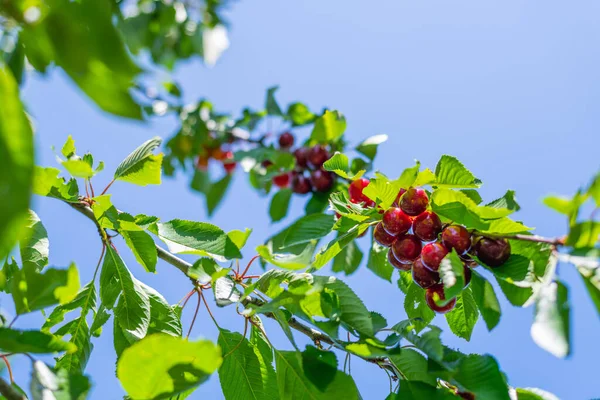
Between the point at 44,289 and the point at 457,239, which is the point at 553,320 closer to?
the point at 457,239

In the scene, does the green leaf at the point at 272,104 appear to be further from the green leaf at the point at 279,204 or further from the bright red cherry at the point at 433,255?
the bright red cherry at the point at 433,255

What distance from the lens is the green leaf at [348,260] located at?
8.43ft

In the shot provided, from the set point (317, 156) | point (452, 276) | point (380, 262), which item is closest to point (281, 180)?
point (317, 156)

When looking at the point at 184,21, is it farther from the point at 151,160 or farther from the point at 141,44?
the point at 151,160

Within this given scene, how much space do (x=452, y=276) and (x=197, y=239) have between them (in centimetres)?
69

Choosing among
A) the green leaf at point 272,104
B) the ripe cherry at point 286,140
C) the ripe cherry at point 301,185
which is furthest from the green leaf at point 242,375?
the green leaf at point 272,104

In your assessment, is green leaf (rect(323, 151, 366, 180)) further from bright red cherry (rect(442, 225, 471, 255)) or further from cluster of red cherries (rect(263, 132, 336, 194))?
cluster of red cherries (rect(263, 132, 336, 194))

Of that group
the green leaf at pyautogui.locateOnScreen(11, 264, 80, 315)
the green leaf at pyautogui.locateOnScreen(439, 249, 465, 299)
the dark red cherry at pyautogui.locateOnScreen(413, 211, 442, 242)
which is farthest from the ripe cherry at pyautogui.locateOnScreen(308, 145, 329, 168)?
the green leaf at pyautogui.locateOnScreen(11, 264, 80, 315)

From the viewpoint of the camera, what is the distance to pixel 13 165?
428mm

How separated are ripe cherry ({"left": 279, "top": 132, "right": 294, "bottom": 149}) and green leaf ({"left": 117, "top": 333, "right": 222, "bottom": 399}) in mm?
2420

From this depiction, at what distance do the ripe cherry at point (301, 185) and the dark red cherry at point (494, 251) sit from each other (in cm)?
164

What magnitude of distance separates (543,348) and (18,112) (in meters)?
0.99

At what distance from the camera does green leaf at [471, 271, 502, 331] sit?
1.26 metres

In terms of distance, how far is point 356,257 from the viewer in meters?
2.59
